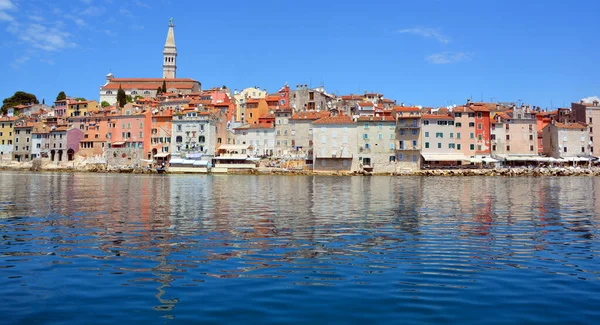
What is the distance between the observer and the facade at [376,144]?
7381 cm

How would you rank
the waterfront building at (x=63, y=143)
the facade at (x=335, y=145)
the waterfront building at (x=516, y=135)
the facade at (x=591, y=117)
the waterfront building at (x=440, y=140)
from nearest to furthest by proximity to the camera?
the waterfront building at (x=440, y=140) < the facade at (x=335, y=145) < the waterfront building at (x=516, y=135) < the facade at (x=591, y=117) < the waterfront building at (x=63, y=143)

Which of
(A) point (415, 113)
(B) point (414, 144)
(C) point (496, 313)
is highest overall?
(A) point (415, 113)

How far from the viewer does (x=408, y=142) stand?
241 ft

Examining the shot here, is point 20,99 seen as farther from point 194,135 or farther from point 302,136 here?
point 302,136

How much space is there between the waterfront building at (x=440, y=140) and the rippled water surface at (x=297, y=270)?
5642 cm

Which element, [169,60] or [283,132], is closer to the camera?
[283,132]

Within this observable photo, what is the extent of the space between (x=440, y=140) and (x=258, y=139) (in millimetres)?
29673

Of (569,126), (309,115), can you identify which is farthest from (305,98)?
(569,126)

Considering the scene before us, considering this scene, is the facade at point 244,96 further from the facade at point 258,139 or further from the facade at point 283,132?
the facade at point 283,132

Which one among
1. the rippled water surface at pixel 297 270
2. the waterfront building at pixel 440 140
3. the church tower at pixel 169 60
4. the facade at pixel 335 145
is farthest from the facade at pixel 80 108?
the rippled water surface at pixel 297 270

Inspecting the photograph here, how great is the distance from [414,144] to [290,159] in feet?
64.2

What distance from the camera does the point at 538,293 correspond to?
7.80 m

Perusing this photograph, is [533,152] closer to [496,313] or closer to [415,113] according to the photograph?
[415,113]

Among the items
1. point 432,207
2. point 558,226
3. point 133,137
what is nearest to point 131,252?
point 558,226
